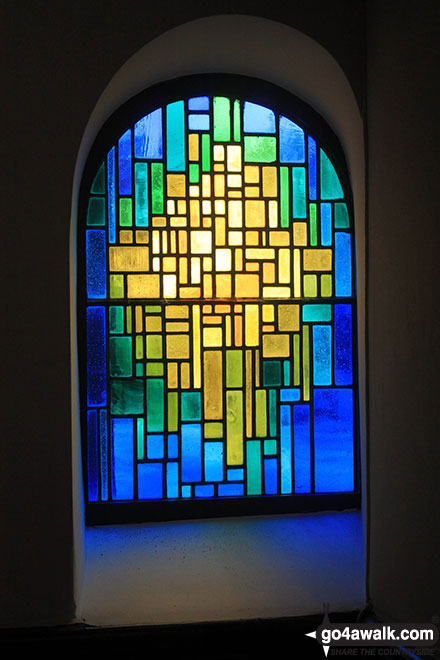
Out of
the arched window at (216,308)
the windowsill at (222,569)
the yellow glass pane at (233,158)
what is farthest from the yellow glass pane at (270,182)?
the windowsill at (222,569)

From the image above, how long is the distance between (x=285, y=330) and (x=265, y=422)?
38 cm

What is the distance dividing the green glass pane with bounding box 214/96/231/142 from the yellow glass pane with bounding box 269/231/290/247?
0.43m

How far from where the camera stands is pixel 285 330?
2311mm

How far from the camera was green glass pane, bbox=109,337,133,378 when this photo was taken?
2250 mm

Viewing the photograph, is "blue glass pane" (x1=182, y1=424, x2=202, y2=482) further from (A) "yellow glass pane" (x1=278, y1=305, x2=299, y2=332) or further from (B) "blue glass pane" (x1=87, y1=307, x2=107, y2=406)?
(A) "yellow glass pane" (x1=278, y1=305, x2=299, y2=332)

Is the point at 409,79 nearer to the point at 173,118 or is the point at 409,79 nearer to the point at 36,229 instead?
the point at 173,118

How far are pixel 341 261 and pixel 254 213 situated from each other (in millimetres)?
412

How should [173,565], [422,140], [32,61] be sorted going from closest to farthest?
1. [422,140]
2. [32,61]
3. [173,565]

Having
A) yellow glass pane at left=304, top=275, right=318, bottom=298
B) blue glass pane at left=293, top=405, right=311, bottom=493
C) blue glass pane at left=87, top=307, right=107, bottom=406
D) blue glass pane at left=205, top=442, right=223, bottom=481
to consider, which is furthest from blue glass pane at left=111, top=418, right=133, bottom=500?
yellow glass pane at left=304, top=275, right=318, bottom=298

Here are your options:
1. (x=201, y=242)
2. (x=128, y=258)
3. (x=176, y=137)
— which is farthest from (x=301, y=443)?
(x=176, y=137)

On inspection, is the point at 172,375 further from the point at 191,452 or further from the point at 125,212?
the point at 125,212

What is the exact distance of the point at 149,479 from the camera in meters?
2.26

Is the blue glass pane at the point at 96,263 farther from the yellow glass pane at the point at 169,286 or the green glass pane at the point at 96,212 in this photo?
the yellow glass pane at the point at 169,286

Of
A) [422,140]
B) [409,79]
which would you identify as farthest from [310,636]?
[409,79]
